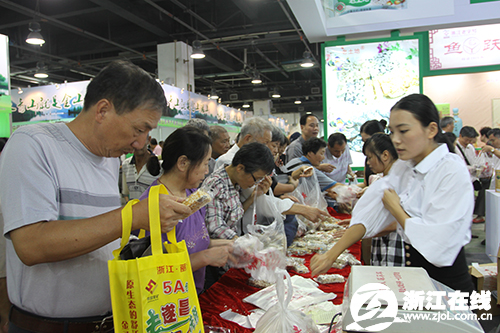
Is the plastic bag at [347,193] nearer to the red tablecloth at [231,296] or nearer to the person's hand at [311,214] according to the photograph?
the person's hand at [311,214]

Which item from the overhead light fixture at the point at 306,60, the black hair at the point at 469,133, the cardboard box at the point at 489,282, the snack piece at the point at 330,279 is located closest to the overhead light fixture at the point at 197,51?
the overhead light fixture at the point at 306,60

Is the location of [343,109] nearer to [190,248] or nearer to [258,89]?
[190,248]

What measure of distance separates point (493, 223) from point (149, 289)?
Answer: 461 cm

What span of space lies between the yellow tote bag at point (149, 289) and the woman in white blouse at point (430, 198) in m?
0.69

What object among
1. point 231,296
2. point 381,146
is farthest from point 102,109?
point 381,146

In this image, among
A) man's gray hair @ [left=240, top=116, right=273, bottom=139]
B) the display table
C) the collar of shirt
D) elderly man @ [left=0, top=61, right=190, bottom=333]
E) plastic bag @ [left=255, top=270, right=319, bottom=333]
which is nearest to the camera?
elderly man @ [left=0, top=61, right=190, bottom=333]

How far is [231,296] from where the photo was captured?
1765 millimetres

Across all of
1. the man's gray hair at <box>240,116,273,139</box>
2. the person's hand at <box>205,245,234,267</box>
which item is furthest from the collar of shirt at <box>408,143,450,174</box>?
→ the man's gray hair at <box>240,116,273,139</box>

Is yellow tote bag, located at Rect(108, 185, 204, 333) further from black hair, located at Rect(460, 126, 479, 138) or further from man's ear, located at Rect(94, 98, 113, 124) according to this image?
black hair, located at Rect(460, 126, 479, 138)

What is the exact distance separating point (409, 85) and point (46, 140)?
5.44 m

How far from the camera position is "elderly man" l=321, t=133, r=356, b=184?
463 centimetres

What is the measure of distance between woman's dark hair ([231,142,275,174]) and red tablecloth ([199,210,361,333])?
2.16 ft

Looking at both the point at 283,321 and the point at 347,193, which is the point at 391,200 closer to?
the point at 283,321

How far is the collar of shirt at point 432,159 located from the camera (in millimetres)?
1425
